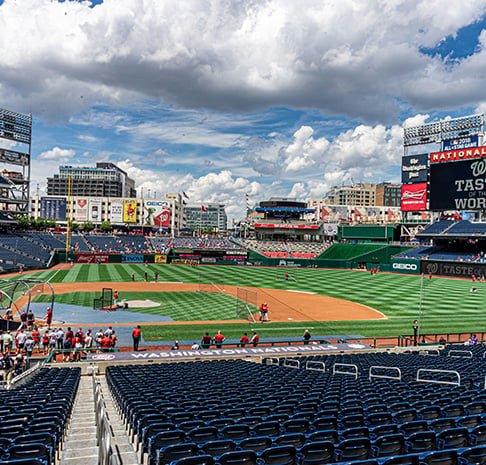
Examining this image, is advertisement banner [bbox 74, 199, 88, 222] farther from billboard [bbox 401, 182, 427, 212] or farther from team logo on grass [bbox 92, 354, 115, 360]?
team logo on grass [bbox 92, 354, 115, 360]

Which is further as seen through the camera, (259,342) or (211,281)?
(211,281)

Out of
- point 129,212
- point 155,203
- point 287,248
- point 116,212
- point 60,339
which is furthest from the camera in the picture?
point 155,203

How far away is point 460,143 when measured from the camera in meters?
70.3

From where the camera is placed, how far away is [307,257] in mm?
87375

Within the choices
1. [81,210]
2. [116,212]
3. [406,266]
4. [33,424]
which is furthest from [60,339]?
[81,210]

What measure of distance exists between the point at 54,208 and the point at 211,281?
8280 cm

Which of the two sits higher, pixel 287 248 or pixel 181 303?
pixel 287 248

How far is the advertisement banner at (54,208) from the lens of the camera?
388 ft

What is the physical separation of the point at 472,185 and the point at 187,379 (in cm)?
6347

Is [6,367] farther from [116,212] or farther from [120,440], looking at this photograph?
[116,212]

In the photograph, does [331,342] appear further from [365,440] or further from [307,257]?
[307,257]

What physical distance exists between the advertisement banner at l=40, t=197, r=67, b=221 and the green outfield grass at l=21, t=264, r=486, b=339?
57.9 metres

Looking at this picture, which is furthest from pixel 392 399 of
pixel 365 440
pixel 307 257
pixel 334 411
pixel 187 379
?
pixel 307 257

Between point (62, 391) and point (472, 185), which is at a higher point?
point (472, 185)
